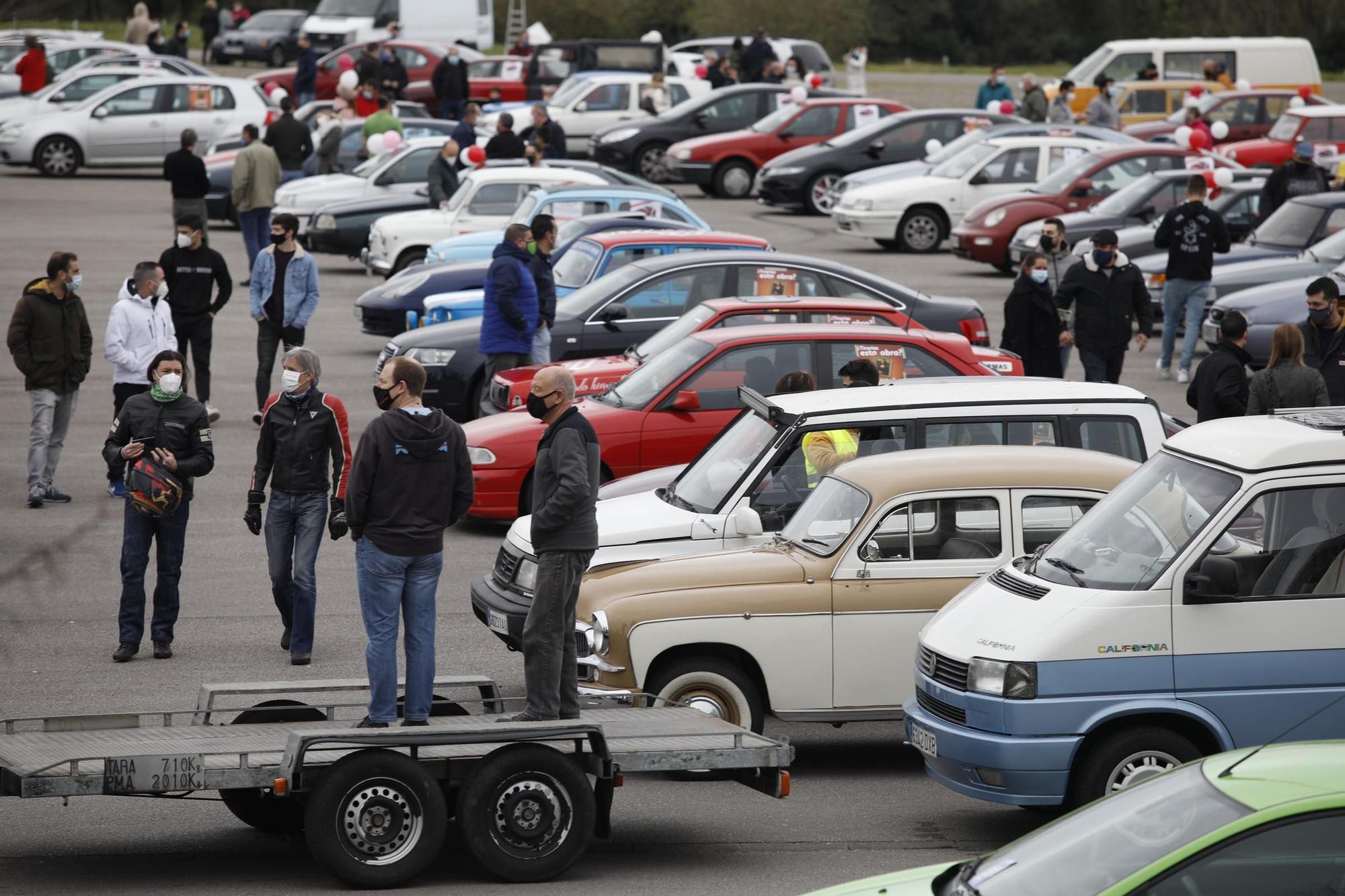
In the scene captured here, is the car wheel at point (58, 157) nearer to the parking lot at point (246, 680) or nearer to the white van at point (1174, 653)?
the parking lot at point (246, 680)

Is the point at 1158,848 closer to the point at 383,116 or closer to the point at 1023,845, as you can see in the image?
the point at 1023,845

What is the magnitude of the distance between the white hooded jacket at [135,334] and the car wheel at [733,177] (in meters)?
19.7

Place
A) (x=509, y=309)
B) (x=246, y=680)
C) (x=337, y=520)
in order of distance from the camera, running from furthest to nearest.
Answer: (x=509, y=309) → (x=246, y=680) → (x=337, y=520)

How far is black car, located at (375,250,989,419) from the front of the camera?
15.7 m

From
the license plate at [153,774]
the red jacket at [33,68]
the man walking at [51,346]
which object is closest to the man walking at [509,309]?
the man walking at [51,346]

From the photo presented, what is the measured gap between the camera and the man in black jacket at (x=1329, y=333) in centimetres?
1312

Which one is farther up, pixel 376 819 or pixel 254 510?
pixel 254 510

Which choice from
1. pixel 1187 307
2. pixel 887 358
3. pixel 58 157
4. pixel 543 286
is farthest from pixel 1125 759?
pixel 58 157

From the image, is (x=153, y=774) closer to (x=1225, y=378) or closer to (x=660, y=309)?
(x=1225, y=378)

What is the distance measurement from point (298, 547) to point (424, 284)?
925cm

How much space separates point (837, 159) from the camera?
3019 centimetres

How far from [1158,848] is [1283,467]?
324 cm

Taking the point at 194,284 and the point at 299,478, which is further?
the point at 194,284

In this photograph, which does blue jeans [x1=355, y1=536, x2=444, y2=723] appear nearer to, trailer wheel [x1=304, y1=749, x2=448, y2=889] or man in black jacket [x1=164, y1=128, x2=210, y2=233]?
trailer wheel [x1=304, y1=749, x2=448, y2=889]
